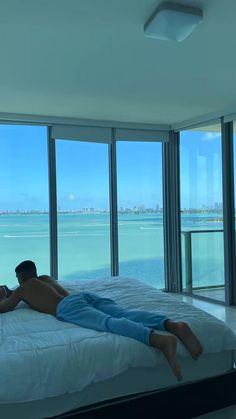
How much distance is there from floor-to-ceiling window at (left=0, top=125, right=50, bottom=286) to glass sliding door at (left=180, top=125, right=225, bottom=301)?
2027 millimetres

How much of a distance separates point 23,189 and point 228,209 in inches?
111

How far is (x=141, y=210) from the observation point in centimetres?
621

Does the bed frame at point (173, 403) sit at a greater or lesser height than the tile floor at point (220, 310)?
greater

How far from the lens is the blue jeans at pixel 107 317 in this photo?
2338 mm

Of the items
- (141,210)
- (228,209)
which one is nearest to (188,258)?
(141,210)

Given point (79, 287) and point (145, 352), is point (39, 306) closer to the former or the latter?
point (79, 287)

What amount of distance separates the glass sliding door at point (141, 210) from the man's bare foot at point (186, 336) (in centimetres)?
348

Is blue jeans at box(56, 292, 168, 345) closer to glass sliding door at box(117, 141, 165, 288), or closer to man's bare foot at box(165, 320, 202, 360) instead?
man's bare foot at box(165, 320, 202, 360)

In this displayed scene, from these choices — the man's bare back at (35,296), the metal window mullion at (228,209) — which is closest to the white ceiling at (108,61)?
the metal window mullion at (228,209)

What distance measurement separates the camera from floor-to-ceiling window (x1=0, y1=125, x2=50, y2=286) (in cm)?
544

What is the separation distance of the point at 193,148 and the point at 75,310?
3.74 m

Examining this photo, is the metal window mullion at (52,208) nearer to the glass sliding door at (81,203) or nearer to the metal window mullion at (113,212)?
the glass sliding door at (81,203)

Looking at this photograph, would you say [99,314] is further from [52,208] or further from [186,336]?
[52,208]

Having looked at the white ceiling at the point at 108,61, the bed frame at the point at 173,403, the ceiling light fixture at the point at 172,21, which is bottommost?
the bed frame at the point at 173,403
